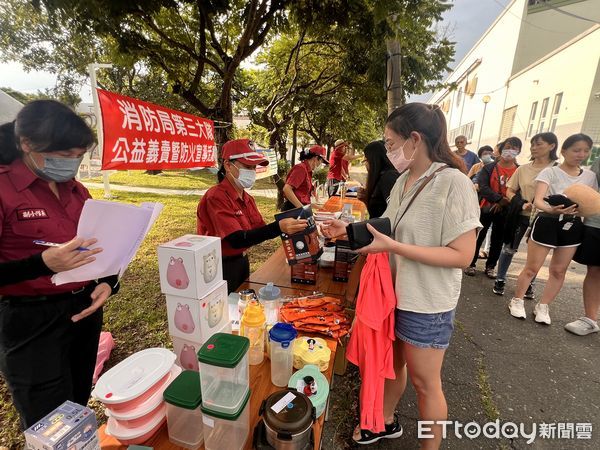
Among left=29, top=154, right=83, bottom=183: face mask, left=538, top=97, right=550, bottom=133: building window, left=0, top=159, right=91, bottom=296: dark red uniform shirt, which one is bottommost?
left=0, top=159, right=91, bottom=296: dark red uniform shirt

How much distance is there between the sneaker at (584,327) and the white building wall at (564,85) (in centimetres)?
908

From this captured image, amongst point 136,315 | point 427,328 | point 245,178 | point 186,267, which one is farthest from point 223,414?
point 136,315

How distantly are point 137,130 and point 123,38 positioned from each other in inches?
66.0

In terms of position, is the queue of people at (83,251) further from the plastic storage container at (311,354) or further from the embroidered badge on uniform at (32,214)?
the plastic storage container at (311,354)

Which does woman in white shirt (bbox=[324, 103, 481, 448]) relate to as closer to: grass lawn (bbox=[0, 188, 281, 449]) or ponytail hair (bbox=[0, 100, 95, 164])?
ponytail hair (bbox=[0, 100, 95, 164])

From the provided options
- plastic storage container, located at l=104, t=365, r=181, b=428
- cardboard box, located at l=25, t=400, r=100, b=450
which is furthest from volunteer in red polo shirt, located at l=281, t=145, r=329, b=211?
cardboard box, located at l=25, t=400, r=100, b=450

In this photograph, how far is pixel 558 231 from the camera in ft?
9.59

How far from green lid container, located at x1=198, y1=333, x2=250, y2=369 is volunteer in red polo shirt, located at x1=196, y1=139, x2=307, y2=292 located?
941mm

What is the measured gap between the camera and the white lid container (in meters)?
0.95

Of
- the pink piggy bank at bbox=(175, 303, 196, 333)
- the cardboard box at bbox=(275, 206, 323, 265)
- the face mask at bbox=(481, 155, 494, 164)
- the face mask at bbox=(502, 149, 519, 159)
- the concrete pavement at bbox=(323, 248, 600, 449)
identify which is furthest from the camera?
the face mask at bbox=(481, 155, 494, 164)

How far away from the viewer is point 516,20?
49.4 ft

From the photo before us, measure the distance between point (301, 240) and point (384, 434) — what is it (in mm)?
1447

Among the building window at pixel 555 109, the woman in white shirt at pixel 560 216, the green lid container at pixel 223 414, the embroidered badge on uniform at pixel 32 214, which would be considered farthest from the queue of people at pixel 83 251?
the building window at pixel 555 109

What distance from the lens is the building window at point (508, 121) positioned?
1463 centimetres
